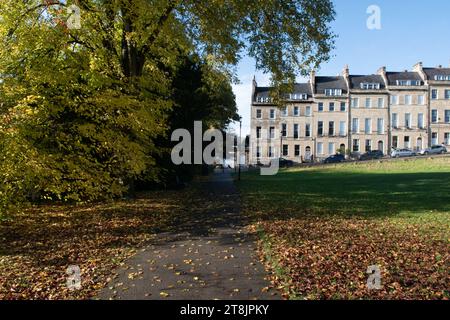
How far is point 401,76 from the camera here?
82188 millimetres

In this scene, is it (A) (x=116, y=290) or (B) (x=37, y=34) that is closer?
(A) (x=116, y=290)

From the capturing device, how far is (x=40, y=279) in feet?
28.4

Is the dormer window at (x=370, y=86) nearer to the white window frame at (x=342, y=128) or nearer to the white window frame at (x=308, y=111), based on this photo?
the white window frame at (x=342, y=128)

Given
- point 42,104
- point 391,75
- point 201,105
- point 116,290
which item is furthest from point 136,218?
point 391,75

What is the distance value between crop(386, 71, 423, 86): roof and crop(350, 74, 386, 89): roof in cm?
163

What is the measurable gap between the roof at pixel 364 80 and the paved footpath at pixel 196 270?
73915mm

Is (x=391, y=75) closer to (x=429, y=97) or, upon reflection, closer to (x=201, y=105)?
(x=429, y=97)

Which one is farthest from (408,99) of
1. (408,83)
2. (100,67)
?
(100,67)

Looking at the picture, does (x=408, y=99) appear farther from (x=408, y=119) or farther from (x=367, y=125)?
(x=367, y=125)

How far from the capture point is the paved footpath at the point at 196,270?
7270mm

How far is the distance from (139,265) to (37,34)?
10.1 metres

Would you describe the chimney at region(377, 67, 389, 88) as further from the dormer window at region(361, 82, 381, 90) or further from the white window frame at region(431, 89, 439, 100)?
the white window frame at region(431, 89, 439, 100)

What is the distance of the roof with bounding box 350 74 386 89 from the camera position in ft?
268

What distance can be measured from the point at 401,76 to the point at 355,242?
258ft
